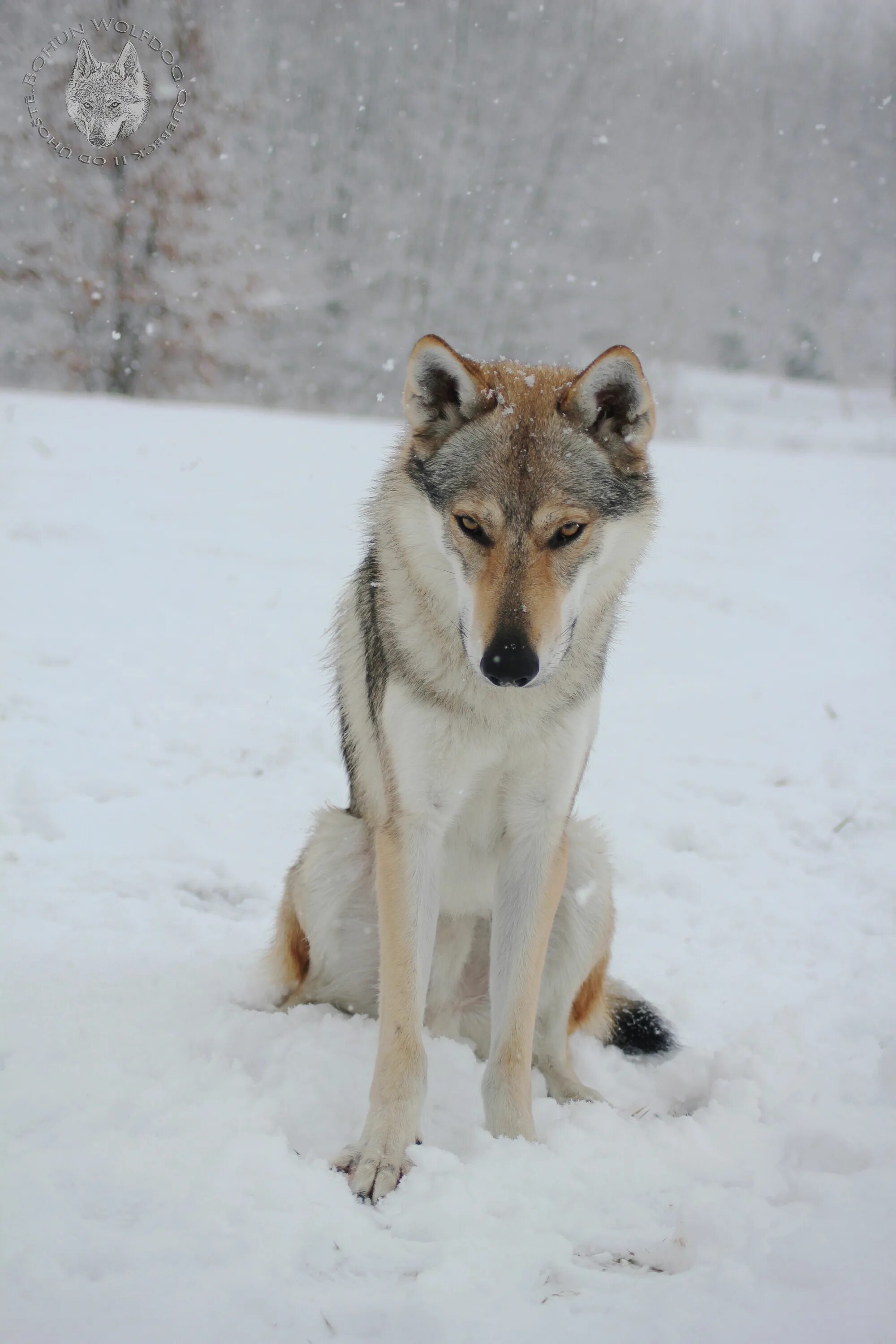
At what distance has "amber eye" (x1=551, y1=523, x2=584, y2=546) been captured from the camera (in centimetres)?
225

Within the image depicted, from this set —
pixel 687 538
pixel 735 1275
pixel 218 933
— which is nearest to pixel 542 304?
pixel 687 538

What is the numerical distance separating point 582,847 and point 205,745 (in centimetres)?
266

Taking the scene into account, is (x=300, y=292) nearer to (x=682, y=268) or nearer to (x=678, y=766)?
(x=682, y=268)

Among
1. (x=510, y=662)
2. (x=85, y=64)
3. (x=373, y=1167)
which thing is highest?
(x=85, y=64)

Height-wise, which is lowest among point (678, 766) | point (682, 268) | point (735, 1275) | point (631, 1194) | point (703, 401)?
point (678, 766)

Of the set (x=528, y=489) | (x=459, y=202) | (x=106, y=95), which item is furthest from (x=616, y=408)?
(x=459, y=202)

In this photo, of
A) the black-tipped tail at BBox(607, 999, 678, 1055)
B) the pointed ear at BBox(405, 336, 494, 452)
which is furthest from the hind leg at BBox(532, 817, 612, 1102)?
the pointed ear at BBox(405, 336, 494, 452)

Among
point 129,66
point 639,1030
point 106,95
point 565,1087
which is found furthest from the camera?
point 106,95

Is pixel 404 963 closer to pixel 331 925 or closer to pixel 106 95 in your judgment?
pixel 331 925

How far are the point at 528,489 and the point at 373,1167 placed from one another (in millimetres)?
1639

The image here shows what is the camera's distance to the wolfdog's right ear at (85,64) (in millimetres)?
9328

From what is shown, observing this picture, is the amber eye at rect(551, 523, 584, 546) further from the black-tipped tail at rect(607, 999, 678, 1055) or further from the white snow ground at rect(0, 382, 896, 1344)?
the black-tipped tail at rect(607, 999, 678, 1055)

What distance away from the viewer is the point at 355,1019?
8.93 ft

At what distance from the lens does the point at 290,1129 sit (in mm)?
2201
